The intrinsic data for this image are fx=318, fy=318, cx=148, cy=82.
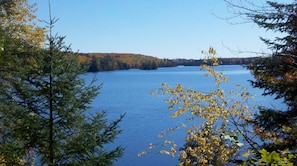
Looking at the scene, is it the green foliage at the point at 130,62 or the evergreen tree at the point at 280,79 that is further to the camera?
the green foliage at the point at 130,62

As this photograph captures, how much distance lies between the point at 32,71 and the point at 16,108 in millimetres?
575

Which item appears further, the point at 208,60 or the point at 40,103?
the point at 208,60

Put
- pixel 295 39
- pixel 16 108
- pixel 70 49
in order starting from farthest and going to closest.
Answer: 1. pixel 295 39
2. pixel 70 49
3. pixel 16 108

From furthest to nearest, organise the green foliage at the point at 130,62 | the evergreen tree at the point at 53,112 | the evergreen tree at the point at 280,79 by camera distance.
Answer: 1. the green foliage at the point at 130,62
2. the evergreen tree at the point at 280,79
3. the evergreen tree at the point at 53,112

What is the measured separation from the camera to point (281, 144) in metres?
6.70

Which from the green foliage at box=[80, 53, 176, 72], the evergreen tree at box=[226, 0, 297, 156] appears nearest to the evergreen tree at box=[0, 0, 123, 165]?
the evergreen tree at box=[226, 0, 297, 156]

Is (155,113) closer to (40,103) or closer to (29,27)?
(29,27)

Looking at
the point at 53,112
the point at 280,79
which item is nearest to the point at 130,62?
the point at 280,79

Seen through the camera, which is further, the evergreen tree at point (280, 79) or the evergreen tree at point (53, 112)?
the evergreen tree at point (280, 79)

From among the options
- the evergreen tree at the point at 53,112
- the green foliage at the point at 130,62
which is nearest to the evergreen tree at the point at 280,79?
the evergreen tree at the point at 53,112

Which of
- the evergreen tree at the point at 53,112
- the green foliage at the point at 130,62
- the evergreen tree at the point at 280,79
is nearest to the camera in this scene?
the evergreen tree at the point at 53,112

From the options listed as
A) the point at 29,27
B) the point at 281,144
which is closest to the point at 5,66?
the point at 29,27

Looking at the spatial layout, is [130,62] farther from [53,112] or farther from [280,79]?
[53,112]

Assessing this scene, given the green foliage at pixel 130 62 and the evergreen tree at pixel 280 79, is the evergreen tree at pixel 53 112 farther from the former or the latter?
the green foliage at pixel 130 62
